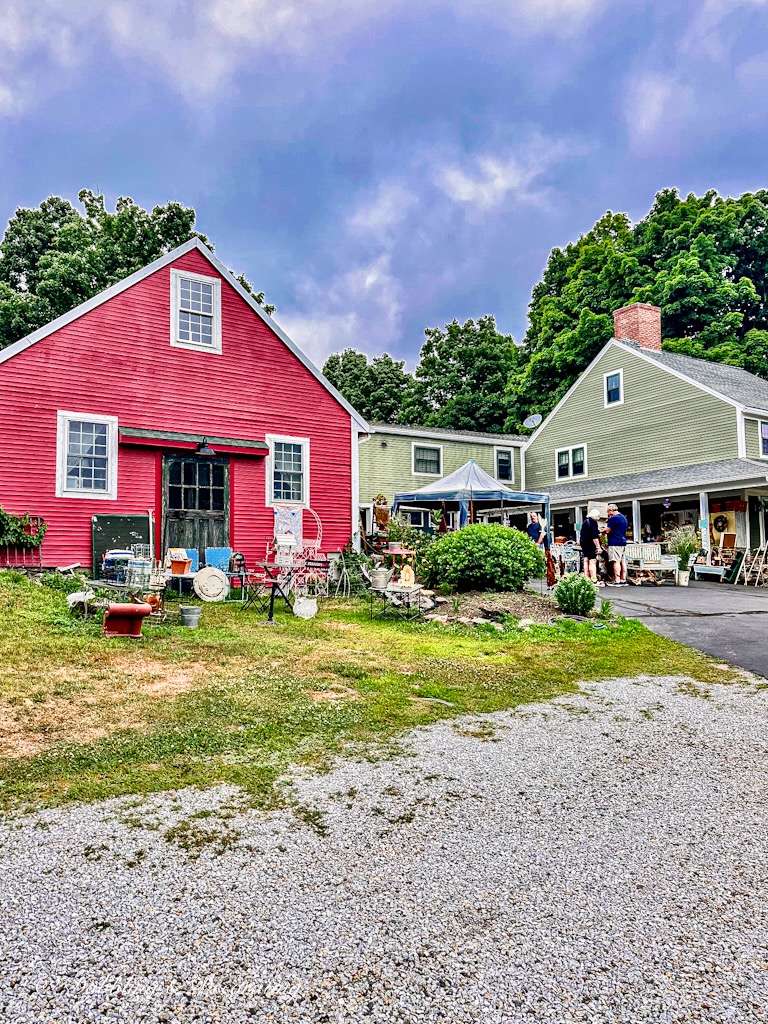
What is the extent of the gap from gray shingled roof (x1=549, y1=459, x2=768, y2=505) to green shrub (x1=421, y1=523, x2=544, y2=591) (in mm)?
9015

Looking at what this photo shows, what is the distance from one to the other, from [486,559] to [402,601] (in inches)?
83.4

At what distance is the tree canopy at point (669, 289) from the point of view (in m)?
29.5

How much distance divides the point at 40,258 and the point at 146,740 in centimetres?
2803

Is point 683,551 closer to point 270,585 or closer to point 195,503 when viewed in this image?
point 270,585

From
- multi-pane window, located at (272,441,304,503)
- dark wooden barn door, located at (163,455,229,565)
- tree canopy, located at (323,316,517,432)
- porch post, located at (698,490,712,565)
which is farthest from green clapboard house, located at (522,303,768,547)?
dark wooden barn door, located at (163,455,229,565)

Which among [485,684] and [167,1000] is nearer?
[167,1000]

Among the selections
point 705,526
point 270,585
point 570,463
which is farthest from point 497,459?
point 270,585

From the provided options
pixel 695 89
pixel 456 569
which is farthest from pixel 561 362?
pixel 456 569

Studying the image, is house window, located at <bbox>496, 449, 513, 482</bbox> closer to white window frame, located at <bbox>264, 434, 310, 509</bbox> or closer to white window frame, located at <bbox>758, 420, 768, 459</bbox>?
white window frame, located at <bbox>758, 420, 768, 459</bbox>

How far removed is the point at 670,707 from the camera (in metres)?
5.16

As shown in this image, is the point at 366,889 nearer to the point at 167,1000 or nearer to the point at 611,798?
the point at 167,1000

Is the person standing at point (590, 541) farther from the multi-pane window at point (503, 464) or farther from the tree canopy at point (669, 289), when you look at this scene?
the tree canopy at point (669, 289)

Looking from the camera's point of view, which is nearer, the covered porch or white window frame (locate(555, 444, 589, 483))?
the covered porch

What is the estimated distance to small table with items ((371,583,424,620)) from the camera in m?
9.49
